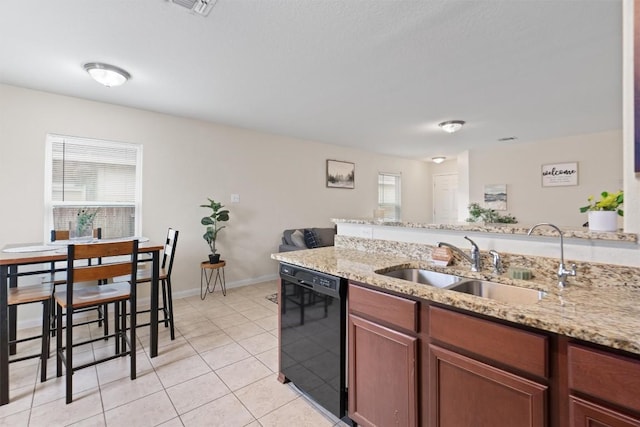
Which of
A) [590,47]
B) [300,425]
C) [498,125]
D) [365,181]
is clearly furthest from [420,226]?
[365,181]

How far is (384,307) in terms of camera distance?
1450 mm

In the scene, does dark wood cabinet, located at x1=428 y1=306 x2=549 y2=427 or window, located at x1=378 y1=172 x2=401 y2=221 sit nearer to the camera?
dark wood cabinet, located at x1=428 y1=306 x2=549 y2=427

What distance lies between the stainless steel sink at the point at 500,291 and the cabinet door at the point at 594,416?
19.6 inches

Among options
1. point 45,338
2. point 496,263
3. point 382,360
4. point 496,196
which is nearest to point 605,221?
point 496,263

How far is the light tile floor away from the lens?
5.74 ft

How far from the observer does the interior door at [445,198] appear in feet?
24.6

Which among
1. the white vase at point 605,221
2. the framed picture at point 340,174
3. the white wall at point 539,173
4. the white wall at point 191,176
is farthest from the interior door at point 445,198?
the white vase at point 605,221

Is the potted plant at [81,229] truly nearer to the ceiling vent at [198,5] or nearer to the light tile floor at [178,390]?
the light tile floor at [178,390]

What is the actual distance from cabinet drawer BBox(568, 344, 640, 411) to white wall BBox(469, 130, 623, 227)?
17.7 ft

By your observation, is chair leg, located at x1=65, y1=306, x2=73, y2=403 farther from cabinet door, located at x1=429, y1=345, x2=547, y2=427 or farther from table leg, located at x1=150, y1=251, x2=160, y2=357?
cabinet door, located at x1=429, y1=345, x2=547, y2=427

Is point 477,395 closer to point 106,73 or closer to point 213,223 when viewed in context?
point 106,73

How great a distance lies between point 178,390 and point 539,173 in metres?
A: 6.42

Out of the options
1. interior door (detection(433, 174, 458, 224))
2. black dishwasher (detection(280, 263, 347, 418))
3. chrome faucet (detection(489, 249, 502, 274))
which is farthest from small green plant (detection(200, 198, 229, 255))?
interior door (detection(433, 174, 458, 224))

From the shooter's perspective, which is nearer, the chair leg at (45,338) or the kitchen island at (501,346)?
the kitchen island at (501,346)
